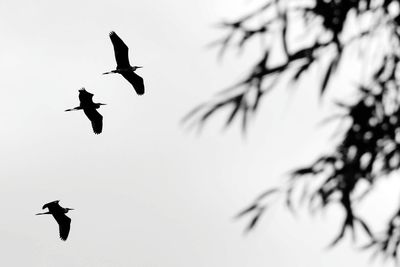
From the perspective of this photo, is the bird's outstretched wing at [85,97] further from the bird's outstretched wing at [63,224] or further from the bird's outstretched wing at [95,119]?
the bird's outstretched wing at [63,224]

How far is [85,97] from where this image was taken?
26.7 ft

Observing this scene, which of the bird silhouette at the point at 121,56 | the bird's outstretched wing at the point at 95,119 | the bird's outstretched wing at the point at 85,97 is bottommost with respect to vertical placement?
the bird silhouette at the point at 121,56

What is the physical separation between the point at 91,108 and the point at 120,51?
4.25 ft

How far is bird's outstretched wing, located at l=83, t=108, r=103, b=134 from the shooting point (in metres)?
8.82

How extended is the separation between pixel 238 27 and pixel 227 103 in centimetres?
33

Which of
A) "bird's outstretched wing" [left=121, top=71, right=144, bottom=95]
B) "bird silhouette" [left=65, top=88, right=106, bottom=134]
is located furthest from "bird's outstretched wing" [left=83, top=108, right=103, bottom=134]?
"bird's outstretched wing" [left=121, top=71, right=144, bottom=95]

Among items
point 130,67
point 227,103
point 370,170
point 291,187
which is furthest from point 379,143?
point 130,67

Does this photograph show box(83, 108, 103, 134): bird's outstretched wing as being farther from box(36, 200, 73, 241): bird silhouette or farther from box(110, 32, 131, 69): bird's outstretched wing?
box(110, 32, 131, 69): bird's outstretched wing

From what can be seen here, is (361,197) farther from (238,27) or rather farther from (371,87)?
(238,27)

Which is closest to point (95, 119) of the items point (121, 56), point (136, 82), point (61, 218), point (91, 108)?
point (91, 108)

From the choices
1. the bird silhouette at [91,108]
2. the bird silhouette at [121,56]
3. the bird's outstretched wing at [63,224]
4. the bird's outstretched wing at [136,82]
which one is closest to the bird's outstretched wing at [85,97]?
the bird silhouette at [91,108]

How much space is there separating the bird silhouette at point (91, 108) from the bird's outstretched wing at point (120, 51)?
59 cm

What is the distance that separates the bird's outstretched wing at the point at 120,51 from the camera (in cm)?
742

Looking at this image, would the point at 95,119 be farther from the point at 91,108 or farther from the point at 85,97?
the point at 85,97
